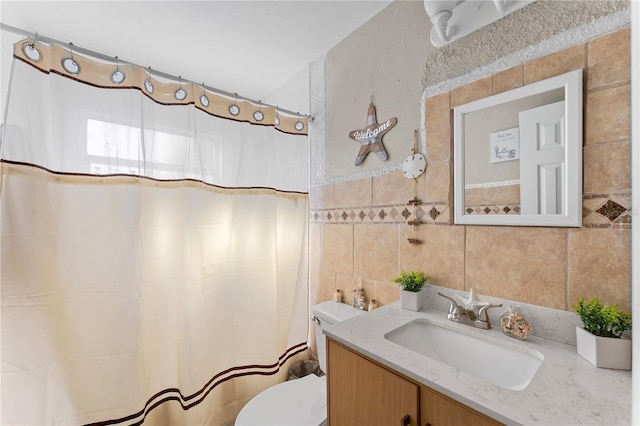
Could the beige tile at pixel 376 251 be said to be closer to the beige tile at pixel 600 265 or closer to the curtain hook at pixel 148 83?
the beige tile at pixel 600 265

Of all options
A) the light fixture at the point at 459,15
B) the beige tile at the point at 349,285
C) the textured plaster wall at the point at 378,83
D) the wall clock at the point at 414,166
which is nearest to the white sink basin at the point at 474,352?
the beige tile at the point at 349,285

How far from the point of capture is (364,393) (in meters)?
0.81

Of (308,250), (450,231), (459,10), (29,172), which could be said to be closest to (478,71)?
(459,10)

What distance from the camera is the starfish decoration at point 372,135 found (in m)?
1.35

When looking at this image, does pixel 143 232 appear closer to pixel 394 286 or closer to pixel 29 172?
pixel 29 172

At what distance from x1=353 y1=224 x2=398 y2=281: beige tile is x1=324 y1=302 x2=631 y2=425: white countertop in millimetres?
498

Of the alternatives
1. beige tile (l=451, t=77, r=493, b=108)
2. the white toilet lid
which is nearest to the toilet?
the white toilet lid

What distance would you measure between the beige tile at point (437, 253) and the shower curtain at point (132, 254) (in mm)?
815

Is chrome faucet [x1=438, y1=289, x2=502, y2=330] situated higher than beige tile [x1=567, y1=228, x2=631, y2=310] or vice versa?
beige tile [x1=567, y1=228, x2=631, y2=310]

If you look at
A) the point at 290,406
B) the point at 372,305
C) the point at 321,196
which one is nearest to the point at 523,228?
the point at 372,305

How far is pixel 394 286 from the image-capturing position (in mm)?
1312

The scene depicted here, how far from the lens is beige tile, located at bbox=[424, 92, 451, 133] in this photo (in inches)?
43.9

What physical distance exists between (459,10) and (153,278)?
70.6 inches

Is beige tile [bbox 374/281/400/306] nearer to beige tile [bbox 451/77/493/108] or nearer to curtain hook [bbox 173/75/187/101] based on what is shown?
beige tile [bbox 451/77/493/108]
